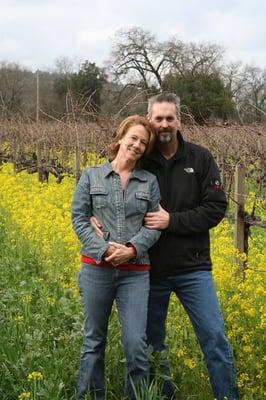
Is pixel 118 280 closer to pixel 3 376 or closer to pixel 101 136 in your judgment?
pixel 3 376

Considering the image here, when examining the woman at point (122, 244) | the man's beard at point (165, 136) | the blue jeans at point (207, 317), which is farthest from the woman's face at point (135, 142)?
the blue jeans at point (207, 317)

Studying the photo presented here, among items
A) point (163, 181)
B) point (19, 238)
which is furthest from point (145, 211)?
point (19, 238)

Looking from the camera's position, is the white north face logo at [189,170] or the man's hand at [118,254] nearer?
the man's hand at [118,254]

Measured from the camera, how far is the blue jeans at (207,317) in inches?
145

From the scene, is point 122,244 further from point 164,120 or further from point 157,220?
point 164,120

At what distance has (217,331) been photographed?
12.0 ft

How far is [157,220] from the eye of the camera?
3641mm

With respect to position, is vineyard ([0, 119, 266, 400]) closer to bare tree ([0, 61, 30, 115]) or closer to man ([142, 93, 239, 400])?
man ([142, 93, 239, 400])

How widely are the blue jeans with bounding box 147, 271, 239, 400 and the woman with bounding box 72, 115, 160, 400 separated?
249 millimetres

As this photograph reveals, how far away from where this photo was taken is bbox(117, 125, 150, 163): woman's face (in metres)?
3.60

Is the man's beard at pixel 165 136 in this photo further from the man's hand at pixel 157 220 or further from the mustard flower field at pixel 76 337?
the mustard flower field at pixel 76 337

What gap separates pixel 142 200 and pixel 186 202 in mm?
309

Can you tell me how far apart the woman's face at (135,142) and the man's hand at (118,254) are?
0.54 m

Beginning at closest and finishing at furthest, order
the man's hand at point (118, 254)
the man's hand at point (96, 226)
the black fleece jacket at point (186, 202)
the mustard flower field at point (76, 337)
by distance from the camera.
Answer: the man's hand at point (118, 254)
the man's hand at point (96, 226)
the black fleece jacket at point (186, 202)
the mustard flower field at point (76, 337)
